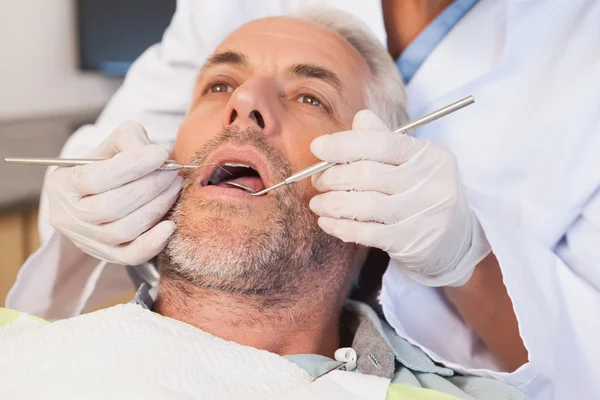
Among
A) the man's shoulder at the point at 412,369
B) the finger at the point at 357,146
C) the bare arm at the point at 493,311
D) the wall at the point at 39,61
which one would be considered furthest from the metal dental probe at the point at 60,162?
the wall at the point at 39,61

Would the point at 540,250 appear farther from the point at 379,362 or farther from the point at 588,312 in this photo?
the point at 379,362

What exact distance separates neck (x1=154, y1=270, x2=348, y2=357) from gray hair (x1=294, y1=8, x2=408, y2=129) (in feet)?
1.17

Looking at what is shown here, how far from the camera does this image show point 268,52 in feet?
3.61

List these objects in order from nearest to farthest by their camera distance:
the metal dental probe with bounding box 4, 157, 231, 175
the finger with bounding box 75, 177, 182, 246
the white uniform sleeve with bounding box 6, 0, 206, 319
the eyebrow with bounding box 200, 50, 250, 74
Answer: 1. the metal dental probe with bounding box 4, 157, 231, 175
2. the finger with bounding box 75, 177, 182, 246
3. the eyebrow with bounding box 200, 50, 250, 74
4. the white uniform sleeve with bounding box 6, 0, 206, 319

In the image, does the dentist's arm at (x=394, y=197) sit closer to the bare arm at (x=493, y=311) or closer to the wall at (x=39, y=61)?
the bare arm at (x=493, y=311)

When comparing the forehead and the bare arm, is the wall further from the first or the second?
the bare arm

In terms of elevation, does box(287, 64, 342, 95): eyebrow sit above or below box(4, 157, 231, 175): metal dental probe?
above

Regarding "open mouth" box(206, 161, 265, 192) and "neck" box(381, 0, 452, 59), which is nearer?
"open mouth" box(206, 161, 265, 192)

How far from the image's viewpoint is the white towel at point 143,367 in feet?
2.49

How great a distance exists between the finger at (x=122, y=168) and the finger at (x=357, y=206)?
0.27 metres

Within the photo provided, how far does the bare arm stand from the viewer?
43.5 inches

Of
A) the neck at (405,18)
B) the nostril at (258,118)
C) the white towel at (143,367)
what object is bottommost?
the white towel at (143,367)

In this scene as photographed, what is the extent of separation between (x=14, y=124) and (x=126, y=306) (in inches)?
67.1

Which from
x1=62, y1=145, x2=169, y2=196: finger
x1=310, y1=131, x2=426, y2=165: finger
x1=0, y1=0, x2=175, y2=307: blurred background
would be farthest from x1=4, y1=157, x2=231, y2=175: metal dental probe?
x1=0, y1=0, x2=175, y2=307: blurred background
